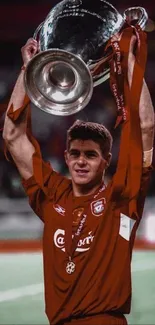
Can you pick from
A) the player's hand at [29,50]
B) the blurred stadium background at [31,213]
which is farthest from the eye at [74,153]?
the blurred stadium background at [31,213]

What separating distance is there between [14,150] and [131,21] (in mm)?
644

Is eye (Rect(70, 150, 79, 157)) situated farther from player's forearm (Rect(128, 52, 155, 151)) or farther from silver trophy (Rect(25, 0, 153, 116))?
player's forearm (Rect(128, 52, 155, 151))

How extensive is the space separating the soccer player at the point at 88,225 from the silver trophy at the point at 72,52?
0.27ft

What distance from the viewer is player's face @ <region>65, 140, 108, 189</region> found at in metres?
2.80

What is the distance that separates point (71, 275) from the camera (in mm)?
2725

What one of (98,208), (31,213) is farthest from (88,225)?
(31,213)

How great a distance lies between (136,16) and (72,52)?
289mm

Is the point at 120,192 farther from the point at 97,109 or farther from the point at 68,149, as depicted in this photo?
the point at 97,109

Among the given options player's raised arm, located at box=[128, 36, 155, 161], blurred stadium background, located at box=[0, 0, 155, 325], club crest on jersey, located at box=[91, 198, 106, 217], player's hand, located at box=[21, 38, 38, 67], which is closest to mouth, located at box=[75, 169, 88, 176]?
club crest on jersey, located at box=[91, 198, 106, 217]

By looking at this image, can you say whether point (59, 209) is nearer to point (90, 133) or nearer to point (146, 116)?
point (90, 133)

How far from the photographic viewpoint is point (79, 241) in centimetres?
275

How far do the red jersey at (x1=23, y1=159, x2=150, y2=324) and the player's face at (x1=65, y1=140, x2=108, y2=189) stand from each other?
0.05 meters

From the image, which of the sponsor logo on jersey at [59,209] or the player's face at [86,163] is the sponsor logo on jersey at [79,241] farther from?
the player's face at [86,163]

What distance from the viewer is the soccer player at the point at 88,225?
2.71 m
